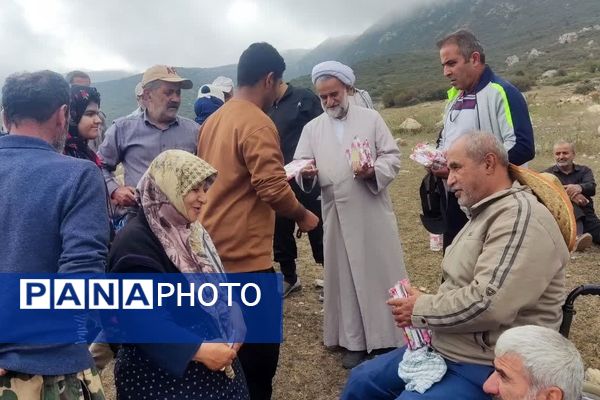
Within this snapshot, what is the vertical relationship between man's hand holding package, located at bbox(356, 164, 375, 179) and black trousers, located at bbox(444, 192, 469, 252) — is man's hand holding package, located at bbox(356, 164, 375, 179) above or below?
above

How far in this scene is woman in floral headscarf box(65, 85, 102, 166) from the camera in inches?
129

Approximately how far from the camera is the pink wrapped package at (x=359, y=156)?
3.34 meters

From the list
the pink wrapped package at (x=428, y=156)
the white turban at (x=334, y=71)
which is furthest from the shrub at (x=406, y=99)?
the pink wrapped package at (x=428, y=156)

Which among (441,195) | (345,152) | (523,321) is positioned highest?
(345,152)

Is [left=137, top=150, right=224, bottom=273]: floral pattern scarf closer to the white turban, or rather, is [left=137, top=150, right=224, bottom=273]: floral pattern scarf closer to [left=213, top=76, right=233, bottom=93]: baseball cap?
the white turban

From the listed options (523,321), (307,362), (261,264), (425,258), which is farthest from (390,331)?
(425,258)

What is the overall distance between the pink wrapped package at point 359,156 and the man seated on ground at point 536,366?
1.72 metres

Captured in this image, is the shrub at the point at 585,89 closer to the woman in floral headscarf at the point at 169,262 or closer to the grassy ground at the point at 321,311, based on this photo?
the grassy ground at the point at 321,311

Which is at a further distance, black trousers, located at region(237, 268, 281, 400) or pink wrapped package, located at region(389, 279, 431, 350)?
black trousers, located at region(237, 268, 281, 400)

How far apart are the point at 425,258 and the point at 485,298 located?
12.6 ft

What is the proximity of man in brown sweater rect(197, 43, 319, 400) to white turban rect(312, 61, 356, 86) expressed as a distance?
2.14 ft

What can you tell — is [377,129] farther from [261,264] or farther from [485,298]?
[485,298]

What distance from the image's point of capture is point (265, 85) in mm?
2811

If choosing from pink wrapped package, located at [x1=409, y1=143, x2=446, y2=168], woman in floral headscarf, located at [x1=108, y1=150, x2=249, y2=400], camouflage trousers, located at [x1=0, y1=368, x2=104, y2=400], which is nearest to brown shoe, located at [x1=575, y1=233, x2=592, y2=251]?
pink wrapped package, located at [x1=409, y1=143, x2=446, y2=168]
